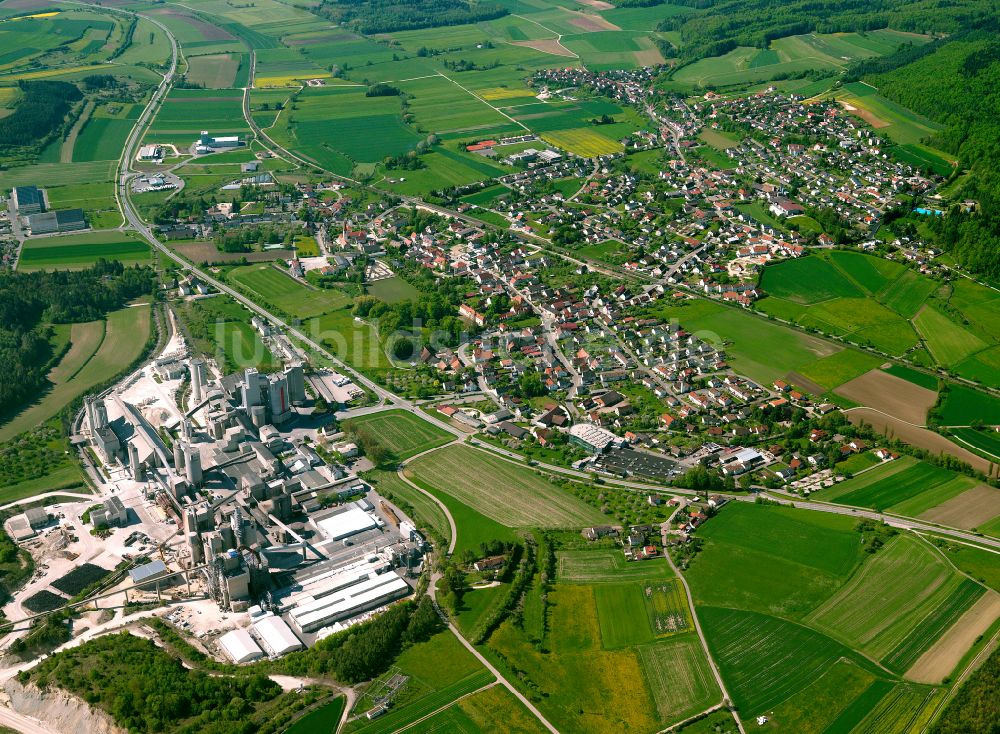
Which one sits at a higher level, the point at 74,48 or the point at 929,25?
the point at 929,25

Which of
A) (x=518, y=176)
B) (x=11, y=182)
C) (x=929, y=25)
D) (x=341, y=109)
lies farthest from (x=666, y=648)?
(x=929, y=25)

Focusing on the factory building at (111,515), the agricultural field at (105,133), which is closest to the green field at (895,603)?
the factory building at (111,515)

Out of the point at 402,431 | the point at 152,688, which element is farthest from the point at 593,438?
the point at 152,688

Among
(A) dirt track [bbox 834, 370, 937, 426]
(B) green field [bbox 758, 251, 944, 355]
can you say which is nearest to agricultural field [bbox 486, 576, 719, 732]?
(A) dirt track [bbox 834, 370, 937, 426]

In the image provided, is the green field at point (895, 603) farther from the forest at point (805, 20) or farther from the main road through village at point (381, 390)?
the forest at point (805, 20)

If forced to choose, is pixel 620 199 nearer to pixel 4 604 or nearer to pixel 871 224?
pixel 871 224
